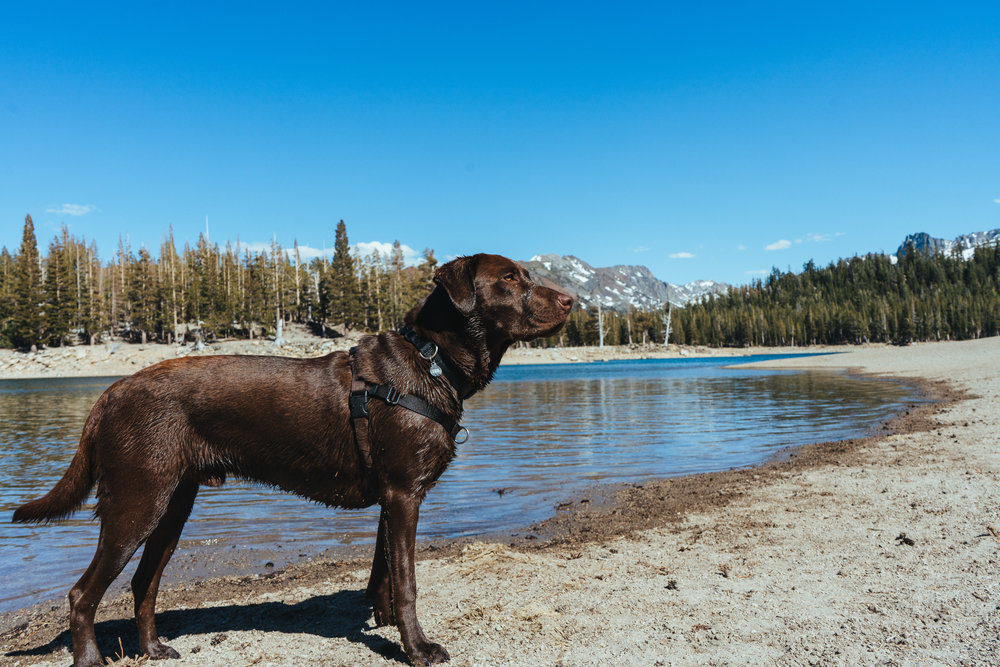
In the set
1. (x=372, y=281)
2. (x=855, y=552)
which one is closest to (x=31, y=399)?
(x=855, y=552)


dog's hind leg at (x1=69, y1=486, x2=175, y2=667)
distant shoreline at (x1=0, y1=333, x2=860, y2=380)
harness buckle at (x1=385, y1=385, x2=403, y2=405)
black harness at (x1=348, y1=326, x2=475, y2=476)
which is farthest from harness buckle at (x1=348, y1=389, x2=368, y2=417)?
distant shoreline at (x1=0, y1=333, x2=860, y2=380)

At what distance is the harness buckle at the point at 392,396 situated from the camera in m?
3.82

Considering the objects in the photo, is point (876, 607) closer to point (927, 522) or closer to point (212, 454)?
point (927, 522)

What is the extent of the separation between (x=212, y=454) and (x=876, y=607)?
4.79 metres

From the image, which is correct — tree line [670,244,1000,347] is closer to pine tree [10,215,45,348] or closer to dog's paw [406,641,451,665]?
pine tree [10,215,45,348]

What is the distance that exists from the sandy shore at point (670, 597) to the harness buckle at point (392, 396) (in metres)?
1.75

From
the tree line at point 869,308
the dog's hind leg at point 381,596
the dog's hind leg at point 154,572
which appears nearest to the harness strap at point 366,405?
the dog's hind leg at point 381,596

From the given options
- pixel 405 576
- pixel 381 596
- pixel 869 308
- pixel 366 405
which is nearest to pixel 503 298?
pixel 366 405

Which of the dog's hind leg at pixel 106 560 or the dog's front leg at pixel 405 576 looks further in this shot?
the dog's front leg at pixel 405 576

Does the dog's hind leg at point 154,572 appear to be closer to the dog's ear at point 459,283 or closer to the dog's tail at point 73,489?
the dog's tail at point 73,489

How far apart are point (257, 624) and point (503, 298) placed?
338 centimetres

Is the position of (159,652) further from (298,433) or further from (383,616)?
(298,433)

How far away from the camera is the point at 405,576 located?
147 inches

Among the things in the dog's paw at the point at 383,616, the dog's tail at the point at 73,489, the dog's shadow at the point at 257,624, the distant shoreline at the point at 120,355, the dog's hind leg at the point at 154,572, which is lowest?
the dog's shadow at the point at 257,624
